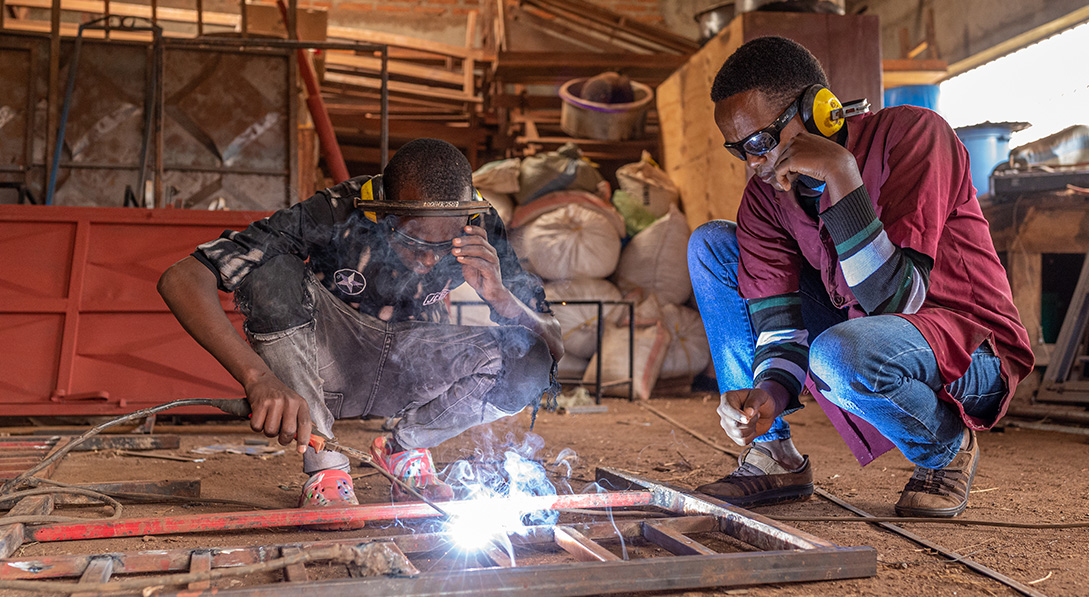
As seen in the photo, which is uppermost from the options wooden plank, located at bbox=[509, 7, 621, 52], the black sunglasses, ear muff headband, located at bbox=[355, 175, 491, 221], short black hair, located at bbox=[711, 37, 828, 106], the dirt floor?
wooden plank, located at bbox=[509, 7, 621, 52]

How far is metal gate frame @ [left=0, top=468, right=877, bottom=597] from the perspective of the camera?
1.26m

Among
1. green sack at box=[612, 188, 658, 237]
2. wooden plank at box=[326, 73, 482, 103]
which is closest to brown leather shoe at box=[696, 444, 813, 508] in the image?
green sack at box=[612, 188, 658, 237]

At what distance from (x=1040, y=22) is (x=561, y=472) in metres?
6.42

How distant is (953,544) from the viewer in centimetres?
173

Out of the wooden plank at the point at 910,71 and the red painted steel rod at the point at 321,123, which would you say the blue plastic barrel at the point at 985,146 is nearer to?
the wooden plank at the point at 910,71

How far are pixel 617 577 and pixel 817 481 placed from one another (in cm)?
143

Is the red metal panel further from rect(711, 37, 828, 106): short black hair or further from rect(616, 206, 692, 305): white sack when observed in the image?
rect(616, 206, 692, 305): white sack

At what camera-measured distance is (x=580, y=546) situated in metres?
1.57

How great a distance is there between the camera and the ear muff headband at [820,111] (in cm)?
188

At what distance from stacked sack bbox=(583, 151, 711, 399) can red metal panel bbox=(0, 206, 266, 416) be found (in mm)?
2535

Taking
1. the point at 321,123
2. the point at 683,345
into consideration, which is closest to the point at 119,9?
the point at 321,123

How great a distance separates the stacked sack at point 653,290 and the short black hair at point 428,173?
10.8ft

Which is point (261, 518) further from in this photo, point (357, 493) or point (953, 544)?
point (953, 544)

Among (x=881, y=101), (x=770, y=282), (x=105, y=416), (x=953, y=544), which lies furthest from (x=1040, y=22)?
(x=105, y=416)
